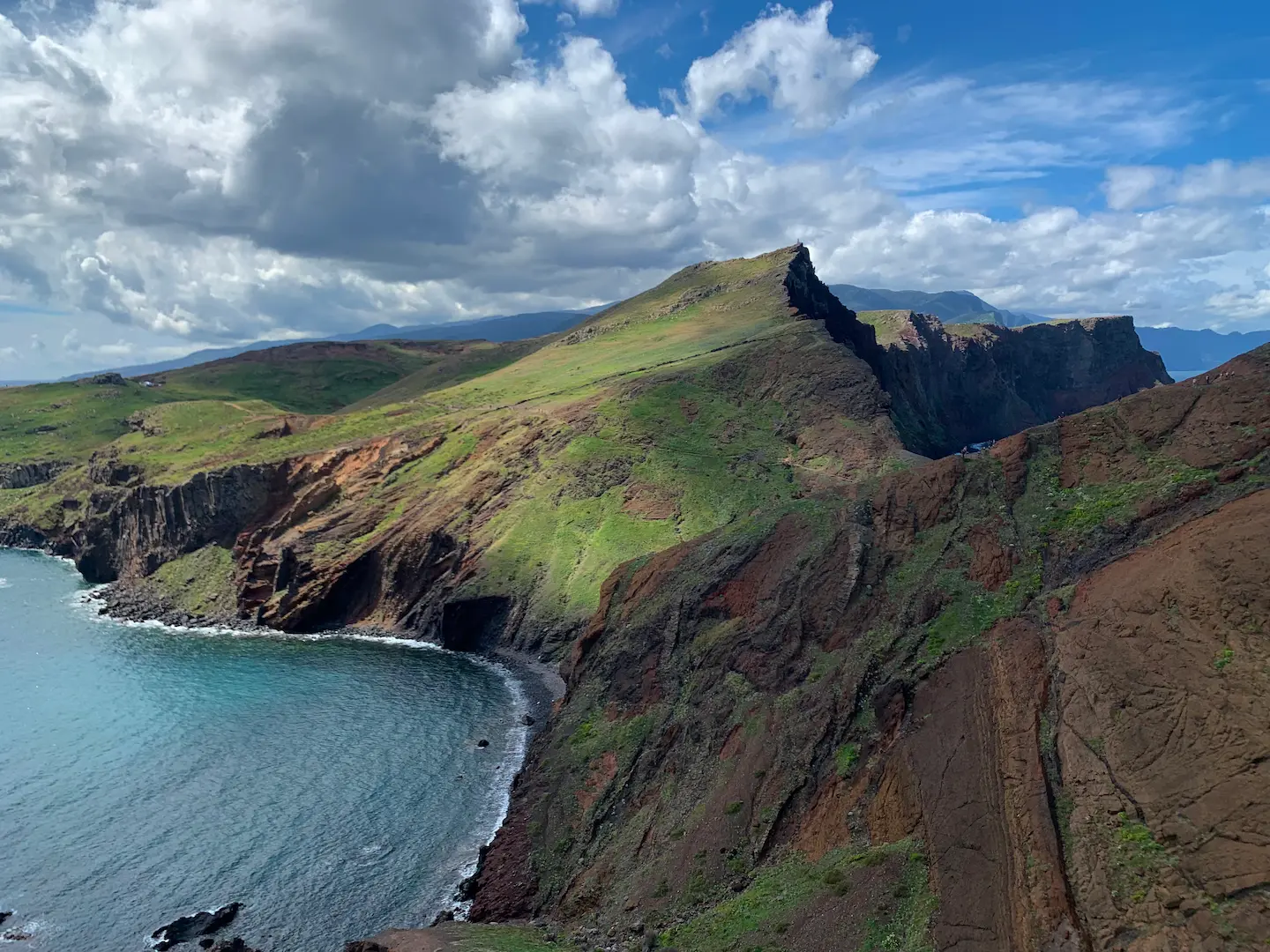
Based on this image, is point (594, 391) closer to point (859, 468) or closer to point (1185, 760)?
point (859, 468)

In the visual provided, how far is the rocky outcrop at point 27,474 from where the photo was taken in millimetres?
187625

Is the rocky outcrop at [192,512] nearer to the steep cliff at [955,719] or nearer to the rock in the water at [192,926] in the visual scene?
the steep cliff at [955,719]

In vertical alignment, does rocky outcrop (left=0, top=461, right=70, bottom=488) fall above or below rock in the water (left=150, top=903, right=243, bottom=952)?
above

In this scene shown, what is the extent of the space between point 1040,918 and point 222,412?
18751 cm

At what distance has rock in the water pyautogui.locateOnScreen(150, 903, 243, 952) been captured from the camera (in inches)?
1746

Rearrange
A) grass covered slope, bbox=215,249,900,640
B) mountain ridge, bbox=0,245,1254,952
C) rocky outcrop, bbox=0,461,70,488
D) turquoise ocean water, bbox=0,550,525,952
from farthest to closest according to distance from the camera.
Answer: rocky outcrop, bbox=0,461,70,488 < grass covered slope, bbox=215,249,900,640 < turquoise ocean water, bbox=0,550,525,952 < mountain ridge, bbox=0,245,1254,952

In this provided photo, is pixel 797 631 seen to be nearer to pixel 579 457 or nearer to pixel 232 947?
pixel 232 947

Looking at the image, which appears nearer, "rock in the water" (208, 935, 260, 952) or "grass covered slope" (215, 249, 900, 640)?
"rock in the water" (208, 935, 260, 952)

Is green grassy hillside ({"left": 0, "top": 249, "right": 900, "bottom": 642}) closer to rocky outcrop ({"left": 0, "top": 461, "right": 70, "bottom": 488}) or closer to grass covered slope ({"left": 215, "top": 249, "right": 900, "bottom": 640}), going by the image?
grass covered slope ({"left": 215, "top": 249, "right": 900, "bottom": 640})

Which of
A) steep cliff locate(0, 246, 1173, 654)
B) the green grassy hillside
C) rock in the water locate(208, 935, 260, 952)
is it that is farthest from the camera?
the green grassy hillside

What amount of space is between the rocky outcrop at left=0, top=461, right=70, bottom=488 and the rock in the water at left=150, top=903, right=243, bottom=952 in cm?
17753

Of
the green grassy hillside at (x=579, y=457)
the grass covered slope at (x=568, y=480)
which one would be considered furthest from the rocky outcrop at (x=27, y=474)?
the grass covered slope at (x=568, y=480)

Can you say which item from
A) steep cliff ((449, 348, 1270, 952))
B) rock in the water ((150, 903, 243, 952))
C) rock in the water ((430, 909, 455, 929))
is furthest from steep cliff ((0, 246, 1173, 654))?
rock in the water ((150, 903, 243, 952))

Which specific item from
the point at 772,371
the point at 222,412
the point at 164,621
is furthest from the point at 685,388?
the point at 222,412
